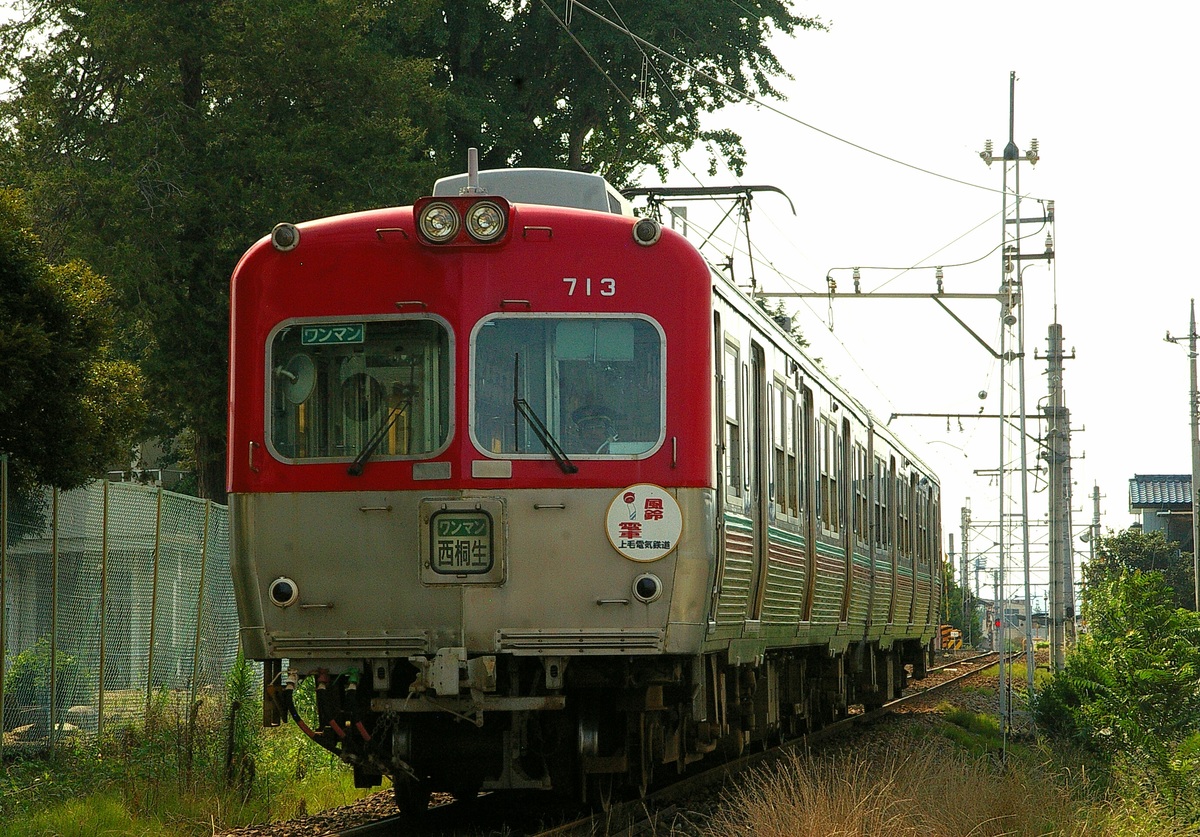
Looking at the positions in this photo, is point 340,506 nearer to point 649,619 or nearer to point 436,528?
point 436,528

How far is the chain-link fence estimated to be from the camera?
11415mm

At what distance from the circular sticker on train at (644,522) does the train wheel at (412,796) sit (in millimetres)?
2017

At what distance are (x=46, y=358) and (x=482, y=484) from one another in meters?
5.08

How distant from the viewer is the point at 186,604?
13.8m

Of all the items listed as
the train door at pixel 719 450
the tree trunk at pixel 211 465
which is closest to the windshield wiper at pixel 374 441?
the train door at pixel 719 450

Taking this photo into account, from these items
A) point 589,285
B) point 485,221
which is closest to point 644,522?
point 589,285

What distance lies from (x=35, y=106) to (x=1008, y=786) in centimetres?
1671

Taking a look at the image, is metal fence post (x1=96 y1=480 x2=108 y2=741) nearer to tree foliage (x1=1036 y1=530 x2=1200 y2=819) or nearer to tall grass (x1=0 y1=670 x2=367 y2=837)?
tall grass (x1=0 y1=670 x2=367 y2=837)

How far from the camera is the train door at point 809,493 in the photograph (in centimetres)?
1221

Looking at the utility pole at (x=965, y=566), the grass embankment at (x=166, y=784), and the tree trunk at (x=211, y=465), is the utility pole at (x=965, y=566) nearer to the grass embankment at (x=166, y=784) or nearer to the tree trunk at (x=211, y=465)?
the tree trunk at (x=211, y=465)

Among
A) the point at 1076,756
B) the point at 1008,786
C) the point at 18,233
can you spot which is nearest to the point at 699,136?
the point at 1076,756

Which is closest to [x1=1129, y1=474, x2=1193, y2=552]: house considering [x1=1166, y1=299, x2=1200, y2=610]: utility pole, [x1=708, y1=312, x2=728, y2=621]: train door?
[x1=1166, y1=299, x2=1200, y2=610]: utility pole

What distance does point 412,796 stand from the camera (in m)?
9.27

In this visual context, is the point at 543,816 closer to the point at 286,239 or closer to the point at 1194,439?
the point at 286,239
